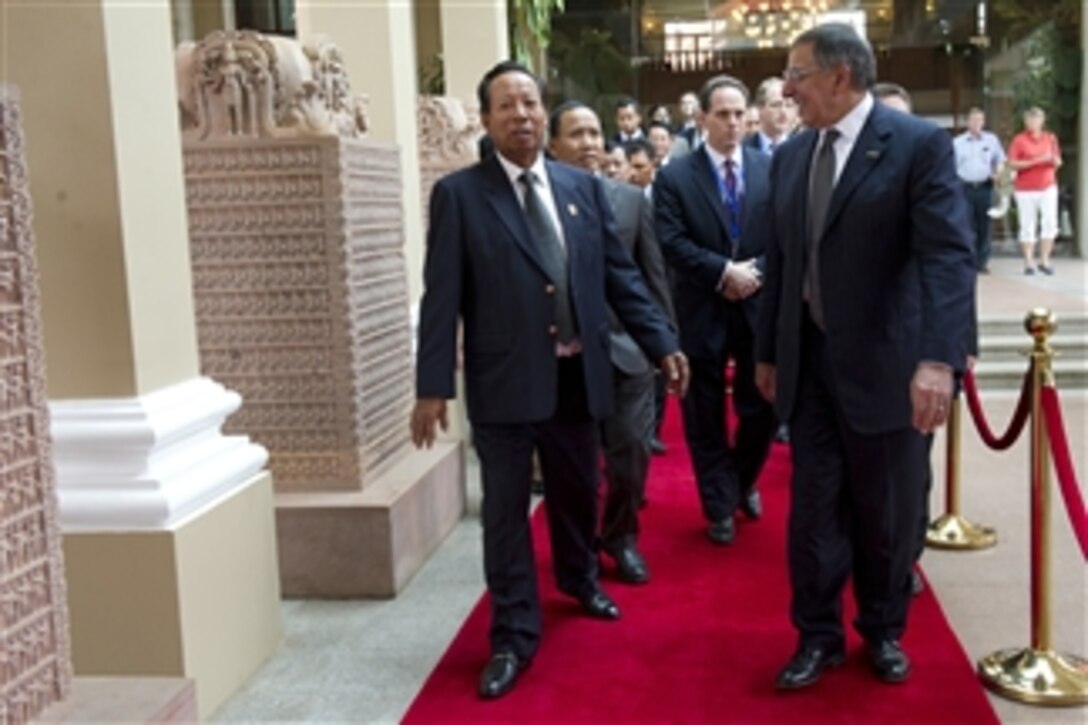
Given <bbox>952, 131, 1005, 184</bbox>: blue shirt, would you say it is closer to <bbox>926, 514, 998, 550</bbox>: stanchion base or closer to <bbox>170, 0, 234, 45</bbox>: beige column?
<bbox>926, 514, 998, 550</bbox>: stanchion base

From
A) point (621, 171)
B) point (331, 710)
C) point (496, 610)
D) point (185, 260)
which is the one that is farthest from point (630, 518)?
point (621, 171)

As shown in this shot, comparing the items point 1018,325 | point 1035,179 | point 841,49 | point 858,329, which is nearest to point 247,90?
point 841,49

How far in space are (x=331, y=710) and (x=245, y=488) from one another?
0.71m

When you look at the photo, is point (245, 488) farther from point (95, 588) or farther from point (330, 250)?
point (330, 250)

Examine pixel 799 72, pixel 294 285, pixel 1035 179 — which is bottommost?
pixel 294 285

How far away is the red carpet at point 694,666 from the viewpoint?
10.9 feet

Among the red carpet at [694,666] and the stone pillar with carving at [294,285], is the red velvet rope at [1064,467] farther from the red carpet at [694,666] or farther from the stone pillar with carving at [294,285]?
the stone pillar with carving at [294,285]

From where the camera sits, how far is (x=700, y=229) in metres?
5.00

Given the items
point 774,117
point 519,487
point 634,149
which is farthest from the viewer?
point 774,117

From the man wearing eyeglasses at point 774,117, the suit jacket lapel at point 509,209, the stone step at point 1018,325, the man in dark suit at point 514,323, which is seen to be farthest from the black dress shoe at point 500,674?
the stone step at point 1018,325

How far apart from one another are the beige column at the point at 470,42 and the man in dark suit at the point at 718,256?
13.2ft

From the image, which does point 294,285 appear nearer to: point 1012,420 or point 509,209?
point 509,209

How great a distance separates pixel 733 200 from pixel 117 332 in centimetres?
276

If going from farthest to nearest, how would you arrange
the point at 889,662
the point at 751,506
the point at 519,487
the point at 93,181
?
the point at 751,506
the point at 519,487
the point at 889,662
the point at 93,181
